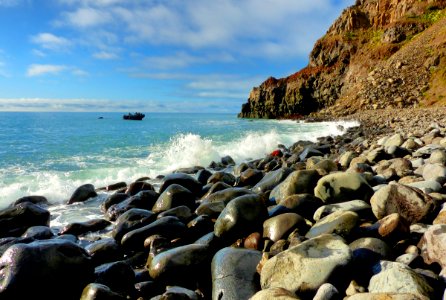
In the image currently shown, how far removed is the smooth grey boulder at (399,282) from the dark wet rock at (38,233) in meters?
5.90

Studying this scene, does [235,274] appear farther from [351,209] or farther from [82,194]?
[82,194]

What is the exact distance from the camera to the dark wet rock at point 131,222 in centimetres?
623

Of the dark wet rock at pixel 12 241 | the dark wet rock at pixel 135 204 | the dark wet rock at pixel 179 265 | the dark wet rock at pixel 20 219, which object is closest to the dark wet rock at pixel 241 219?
the dark wet rock at pixel 179 265

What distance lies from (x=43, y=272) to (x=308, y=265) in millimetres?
3144

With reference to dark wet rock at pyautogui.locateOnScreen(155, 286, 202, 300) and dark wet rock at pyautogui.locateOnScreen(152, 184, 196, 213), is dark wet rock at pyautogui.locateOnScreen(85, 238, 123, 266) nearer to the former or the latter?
dark wet rock at pyautogui.locateOnScreen(155, 286, 202, 300)

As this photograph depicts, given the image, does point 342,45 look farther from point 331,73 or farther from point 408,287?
point 408,287

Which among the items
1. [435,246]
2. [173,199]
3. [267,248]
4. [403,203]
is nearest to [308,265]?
[435,246]

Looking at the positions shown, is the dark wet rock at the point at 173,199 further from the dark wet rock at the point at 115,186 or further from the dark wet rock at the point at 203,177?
the dark wet rock at the point at 115,186

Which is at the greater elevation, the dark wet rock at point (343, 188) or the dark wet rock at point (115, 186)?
the dark wet rock at point (343, 188)

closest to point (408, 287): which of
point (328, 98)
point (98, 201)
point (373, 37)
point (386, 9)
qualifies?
point (98, 201)

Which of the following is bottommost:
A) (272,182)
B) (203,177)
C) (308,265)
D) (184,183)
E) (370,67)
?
(203,177)

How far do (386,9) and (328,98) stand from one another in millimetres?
19218

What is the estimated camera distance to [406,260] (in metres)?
3.33

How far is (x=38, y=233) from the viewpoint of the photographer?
6492mm
